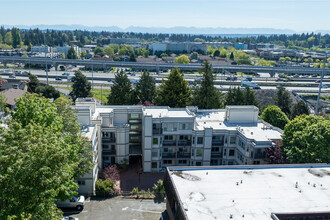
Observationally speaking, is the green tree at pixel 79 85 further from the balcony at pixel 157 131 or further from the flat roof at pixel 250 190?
the flat roof at pixel 250 190

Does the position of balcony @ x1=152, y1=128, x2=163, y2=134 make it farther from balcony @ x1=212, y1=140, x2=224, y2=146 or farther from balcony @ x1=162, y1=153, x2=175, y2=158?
balcony @ x1=212, y1=140, x2=224, y2=146

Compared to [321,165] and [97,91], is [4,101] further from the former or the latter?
[321,165]

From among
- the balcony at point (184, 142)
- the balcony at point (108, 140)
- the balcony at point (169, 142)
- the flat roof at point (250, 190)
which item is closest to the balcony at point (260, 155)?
the flat roof at point (250, 190)

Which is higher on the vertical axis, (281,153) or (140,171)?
(281,153)

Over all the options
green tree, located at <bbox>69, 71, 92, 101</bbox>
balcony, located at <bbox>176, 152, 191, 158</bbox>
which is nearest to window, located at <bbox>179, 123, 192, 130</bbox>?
balcony, located at <bbox>176, 152, 191, 158</bbox>

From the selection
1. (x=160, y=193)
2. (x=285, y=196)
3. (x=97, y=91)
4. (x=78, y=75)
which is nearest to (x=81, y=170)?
(x=160, y=193)

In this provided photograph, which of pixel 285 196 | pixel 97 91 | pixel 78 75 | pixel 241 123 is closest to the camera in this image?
pixel 285 196

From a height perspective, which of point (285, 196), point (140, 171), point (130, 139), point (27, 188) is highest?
point (27, 188)
